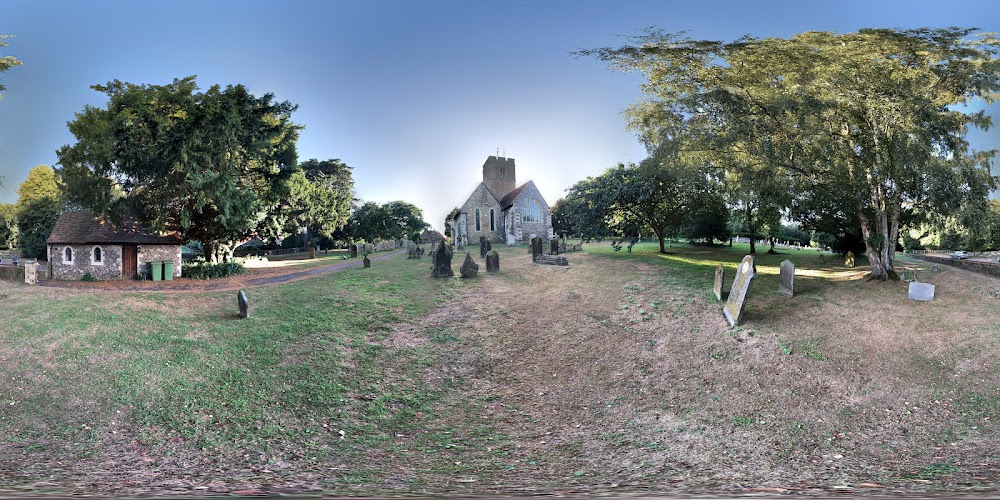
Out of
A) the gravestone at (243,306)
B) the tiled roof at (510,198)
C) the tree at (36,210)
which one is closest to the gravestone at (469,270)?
the gravestone at (243,306)

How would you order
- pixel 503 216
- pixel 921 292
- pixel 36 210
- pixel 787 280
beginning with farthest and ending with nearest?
pixel 503 216 → pixel 36 210 → pixel 787 280 → pixel 921 292

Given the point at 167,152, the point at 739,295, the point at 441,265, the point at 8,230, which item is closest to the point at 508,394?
the point at 739,295

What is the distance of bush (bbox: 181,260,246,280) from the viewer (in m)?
18.9

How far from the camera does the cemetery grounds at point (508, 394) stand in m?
4.50

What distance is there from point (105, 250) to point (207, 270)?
4.17 metres

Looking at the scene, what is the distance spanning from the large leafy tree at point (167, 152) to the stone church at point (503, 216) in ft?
74.9

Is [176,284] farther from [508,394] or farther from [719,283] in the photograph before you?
[719,283]

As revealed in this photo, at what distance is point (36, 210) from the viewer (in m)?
31.3

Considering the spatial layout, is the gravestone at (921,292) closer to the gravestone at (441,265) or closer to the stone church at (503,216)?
the gravestone at (441,265)

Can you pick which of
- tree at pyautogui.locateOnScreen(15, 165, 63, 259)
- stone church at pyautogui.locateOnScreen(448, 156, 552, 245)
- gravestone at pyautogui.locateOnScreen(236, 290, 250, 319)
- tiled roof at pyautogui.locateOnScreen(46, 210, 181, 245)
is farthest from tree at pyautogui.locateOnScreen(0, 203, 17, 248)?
gravestone at pyautogui.locateOnScreen(236, 290, 250, 319)

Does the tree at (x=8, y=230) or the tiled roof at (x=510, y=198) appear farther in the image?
the tiled roof at (x=510, y=198)

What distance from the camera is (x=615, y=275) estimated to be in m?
15.2

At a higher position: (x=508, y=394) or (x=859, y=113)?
(x=859, y=113)

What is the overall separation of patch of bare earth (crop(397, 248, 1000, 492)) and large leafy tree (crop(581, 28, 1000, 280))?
2664mm
